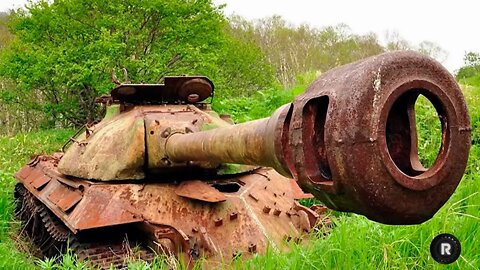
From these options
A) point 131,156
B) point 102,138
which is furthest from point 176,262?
point 102,138

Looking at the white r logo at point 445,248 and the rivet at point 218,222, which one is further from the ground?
the white r logo at point 445,248

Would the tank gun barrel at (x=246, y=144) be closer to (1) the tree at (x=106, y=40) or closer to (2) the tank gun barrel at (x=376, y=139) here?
(2) the tank gun barrel at (x=376, y=139)

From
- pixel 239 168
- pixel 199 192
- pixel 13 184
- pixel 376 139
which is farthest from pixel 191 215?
pixel 13 184

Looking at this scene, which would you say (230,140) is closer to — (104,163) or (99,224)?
(99,224)

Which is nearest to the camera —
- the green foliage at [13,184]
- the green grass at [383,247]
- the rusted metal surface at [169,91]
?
the green grass at [383,247]

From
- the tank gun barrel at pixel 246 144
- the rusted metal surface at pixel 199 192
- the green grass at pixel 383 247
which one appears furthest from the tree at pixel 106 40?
the tank gun barrel at pixel 246 144

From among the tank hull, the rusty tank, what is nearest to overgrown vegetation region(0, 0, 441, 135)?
the rusty tank

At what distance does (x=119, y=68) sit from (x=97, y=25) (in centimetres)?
146

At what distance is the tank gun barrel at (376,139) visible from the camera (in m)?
2.17

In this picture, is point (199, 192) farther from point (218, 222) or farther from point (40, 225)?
point (40, 225)

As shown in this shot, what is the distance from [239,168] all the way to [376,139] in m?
3.54

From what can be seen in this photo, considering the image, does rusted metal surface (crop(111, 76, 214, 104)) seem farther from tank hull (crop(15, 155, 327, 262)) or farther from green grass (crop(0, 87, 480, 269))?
green grass (crop(0, 87, 480, 269))

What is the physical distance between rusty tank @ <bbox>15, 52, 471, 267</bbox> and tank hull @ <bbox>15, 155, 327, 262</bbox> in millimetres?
11

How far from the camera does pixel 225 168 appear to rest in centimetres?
560
